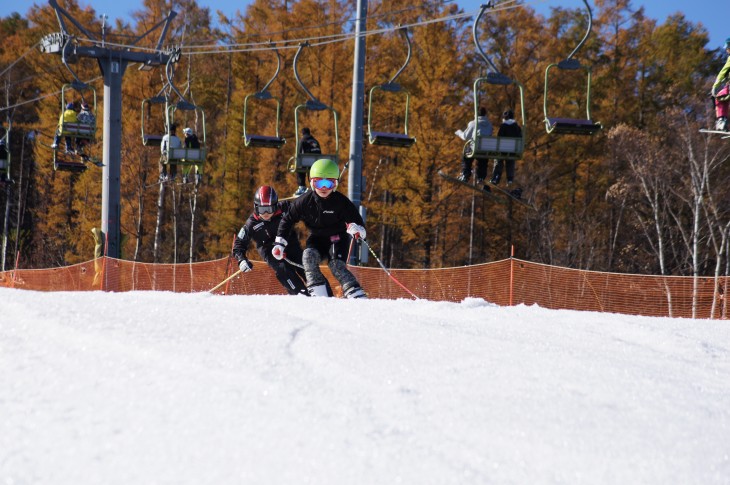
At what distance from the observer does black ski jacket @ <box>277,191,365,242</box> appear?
884 centimetres

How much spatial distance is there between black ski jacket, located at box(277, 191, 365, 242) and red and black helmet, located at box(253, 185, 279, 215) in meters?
2.42

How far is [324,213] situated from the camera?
884cm

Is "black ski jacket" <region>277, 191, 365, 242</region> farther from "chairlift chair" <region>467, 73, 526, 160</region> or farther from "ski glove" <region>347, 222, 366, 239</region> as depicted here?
"chairlift chair" <region>467, 73, 526, 160</region>

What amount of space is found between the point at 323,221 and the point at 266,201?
2703 mm

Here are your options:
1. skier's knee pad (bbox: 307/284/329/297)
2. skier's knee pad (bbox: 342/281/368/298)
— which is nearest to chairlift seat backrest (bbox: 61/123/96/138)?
skier's knee pad (bbox: 307/284/329/297)

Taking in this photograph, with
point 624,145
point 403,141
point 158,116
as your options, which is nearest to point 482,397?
point 403,141

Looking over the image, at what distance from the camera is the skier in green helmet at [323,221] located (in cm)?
876

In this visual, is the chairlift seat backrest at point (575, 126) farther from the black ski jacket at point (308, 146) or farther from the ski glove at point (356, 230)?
the ski glove at point (356, 230)

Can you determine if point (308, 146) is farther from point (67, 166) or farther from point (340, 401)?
point (340, 401)

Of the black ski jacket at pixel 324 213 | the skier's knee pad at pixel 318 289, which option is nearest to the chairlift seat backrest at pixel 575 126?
the black ski jacket at pixel 324 213

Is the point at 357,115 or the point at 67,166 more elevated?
the point at 357,115

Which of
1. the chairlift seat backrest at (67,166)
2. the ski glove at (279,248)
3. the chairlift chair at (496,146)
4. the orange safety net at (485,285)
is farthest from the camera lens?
the chairlift seat backrest at (67,166)

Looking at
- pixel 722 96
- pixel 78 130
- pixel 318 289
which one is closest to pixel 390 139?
pixel 722 96

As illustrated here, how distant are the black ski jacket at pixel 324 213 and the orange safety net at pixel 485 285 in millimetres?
5574
